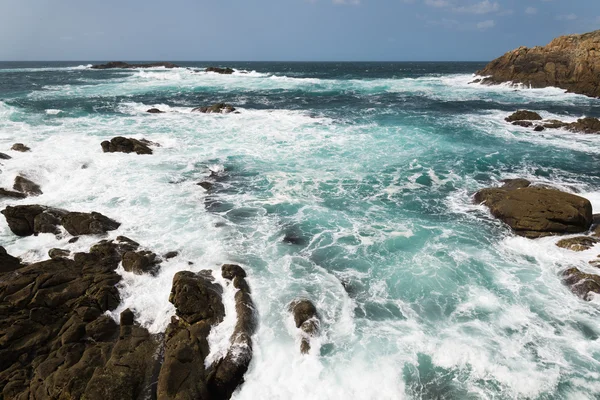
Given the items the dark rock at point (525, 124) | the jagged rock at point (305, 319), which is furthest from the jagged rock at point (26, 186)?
the dark rock at point (525, 124)

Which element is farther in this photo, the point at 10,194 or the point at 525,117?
the point at 525,117

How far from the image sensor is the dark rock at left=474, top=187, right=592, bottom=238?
11.7 metres

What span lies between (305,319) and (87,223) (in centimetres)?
859

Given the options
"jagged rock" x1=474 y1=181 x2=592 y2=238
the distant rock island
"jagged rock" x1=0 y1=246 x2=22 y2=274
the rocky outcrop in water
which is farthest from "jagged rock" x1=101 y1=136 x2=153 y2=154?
the distant rock island

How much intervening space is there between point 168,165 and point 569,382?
18193 millimetres

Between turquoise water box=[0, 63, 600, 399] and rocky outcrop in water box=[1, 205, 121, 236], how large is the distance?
425mm

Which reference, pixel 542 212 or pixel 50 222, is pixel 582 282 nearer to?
pixel 542 212

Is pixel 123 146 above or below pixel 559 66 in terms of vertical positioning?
below

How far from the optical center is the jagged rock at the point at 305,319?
7723 mm

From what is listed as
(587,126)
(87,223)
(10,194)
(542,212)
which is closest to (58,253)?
(87,223)

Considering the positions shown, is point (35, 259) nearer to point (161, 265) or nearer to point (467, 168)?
point (161, 265)

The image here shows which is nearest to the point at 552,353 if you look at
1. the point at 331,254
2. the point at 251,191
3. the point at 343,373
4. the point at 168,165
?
the point at 343,373

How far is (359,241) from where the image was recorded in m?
11.9

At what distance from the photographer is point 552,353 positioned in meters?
7.52
